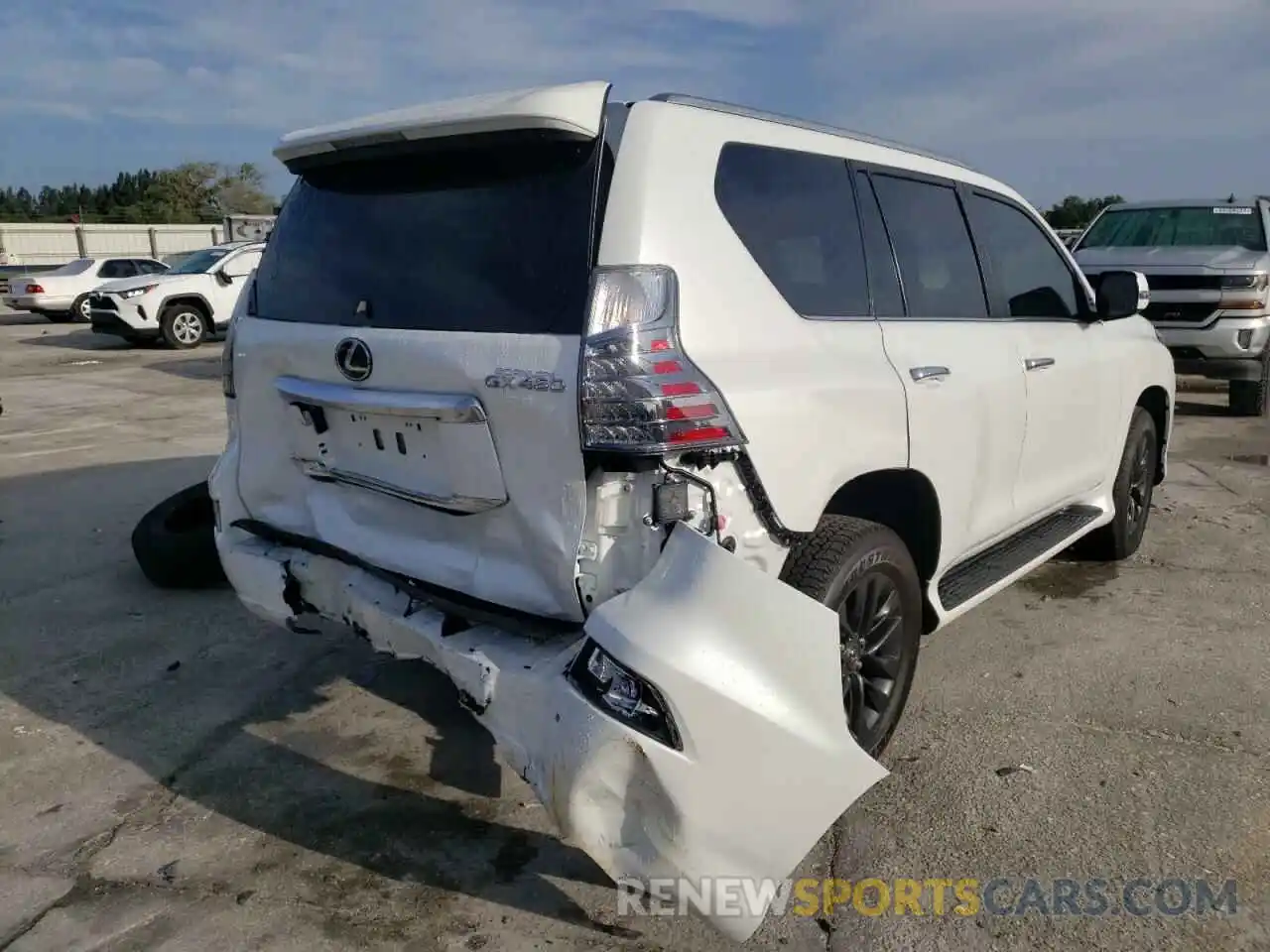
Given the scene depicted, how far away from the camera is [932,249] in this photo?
3523mm

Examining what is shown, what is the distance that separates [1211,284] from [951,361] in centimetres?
764

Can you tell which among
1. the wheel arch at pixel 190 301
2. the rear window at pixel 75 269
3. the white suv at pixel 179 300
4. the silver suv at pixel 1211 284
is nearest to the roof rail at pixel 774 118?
the silver suv at pixel 1211 284

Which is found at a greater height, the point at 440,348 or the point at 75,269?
the point at 440,348

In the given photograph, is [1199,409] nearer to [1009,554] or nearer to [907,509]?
[1009,554]

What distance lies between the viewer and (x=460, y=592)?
2.68 meters

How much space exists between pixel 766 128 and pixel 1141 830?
2286mm

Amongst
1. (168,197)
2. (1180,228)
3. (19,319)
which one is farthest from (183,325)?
(168,197)

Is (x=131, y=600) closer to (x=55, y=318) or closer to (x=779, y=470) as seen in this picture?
(x=779, y=470)

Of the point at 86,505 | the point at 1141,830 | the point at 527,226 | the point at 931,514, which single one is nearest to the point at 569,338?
the point at 527,226

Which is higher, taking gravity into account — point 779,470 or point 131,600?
point 779,470

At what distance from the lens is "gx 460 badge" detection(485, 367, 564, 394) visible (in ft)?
7.73

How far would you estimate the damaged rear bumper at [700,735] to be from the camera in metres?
2.09

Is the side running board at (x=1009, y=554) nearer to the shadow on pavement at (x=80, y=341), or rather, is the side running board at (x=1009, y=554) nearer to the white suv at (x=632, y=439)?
the white suv at (x=632, y=439)

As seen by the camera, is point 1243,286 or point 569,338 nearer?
point 569,338
